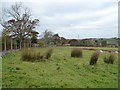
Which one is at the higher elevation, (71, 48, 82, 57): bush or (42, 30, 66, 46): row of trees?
(42, 30, 66, 46): row of trees

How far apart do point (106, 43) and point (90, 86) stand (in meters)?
54.6

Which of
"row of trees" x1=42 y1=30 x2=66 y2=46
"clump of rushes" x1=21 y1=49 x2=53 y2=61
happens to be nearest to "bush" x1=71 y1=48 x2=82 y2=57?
"clump of rushes" x1=21 y1=49 x2=53 y2=61

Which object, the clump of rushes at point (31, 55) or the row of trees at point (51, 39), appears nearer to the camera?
the clump of rushes at point (31, 55)

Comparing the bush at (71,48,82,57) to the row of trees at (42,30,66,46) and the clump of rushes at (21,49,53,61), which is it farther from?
the row of trees at (42,30,66,46)

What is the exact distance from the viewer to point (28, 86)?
23.2 ft

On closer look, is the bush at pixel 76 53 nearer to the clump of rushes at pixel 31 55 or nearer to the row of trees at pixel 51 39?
the clump of rushes at pixel 31 55

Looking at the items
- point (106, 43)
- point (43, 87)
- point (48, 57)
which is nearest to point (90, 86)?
point (43, 87)

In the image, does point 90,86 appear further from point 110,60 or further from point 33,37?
point 33,37

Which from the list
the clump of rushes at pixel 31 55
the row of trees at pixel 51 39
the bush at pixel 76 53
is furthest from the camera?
the row of trees at pixel 51 39

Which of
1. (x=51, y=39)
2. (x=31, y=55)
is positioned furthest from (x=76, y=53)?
(x=51, y=39)

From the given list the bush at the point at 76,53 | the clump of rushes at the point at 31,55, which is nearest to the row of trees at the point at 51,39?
the bush at the point at 76,53

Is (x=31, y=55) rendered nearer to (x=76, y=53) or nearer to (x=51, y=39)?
(x=76, y=53)

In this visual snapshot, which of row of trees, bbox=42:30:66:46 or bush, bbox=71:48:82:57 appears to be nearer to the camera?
bush, bbox=71:48:82:57

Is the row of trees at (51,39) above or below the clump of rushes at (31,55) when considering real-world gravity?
above
